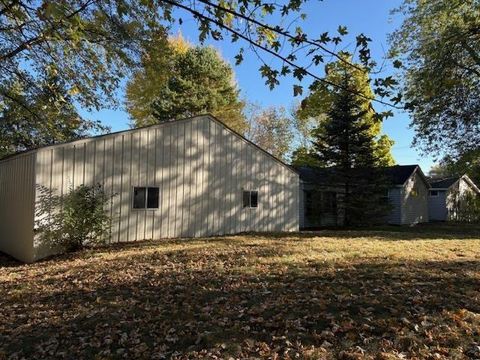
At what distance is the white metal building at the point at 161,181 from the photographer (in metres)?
12.6

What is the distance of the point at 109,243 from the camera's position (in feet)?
43.8

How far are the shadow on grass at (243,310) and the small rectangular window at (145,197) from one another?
5591 mm

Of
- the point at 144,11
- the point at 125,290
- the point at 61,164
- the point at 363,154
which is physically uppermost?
the point at 144,11

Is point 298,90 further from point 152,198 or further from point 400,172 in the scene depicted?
point 400,172

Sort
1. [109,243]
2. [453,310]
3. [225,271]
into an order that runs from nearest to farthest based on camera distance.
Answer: [453,310] → [225,271] → [109,243]

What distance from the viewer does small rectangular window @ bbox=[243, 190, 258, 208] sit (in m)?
17.4

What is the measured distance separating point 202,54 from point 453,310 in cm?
3163

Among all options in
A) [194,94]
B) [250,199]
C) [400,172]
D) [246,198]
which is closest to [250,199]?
[250,199]

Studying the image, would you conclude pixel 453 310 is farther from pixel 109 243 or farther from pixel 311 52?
pixel 109 243

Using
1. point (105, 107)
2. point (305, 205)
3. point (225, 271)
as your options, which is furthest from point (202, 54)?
point (225, 271)

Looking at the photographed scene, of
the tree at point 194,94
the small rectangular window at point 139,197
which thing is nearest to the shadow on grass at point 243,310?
the small rectangular window at point 139,197

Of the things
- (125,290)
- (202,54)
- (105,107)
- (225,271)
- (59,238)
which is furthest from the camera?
(202,54)

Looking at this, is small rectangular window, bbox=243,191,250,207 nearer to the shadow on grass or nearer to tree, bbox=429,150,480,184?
tree, bbox=429,150,480,184

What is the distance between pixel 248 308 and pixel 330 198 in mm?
19730
